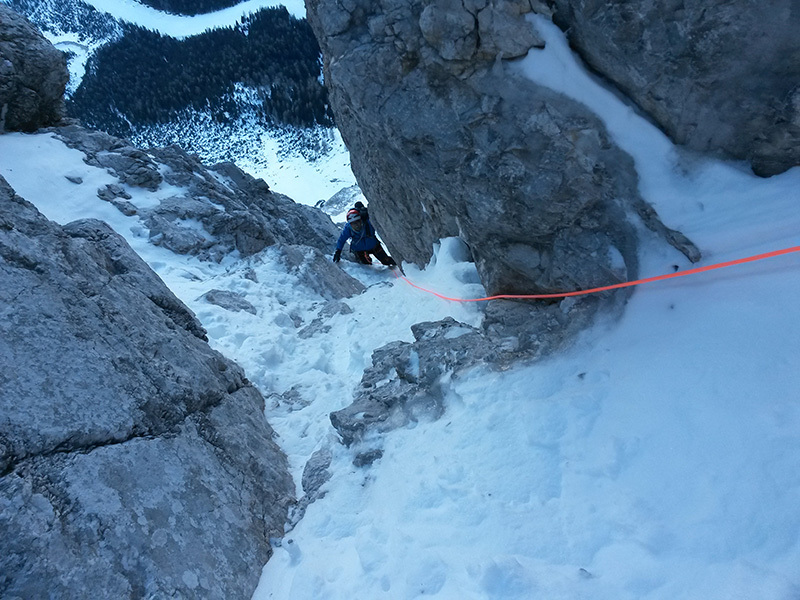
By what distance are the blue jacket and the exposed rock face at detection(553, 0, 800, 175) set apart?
27.8 ft

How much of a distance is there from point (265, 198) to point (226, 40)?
7338 centimetres

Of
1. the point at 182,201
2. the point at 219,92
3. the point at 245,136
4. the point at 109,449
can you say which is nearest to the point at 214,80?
the point at 219,92

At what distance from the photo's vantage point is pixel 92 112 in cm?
7112

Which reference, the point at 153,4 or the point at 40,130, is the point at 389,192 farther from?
the point at 153,4

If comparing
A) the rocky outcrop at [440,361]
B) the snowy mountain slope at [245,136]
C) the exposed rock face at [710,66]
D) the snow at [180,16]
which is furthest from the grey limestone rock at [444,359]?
the snow at [180,16]

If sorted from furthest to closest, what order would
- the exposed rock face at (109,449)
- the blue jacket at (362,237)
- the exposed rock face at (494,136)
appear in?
the blue jacket at (362,237) → the exposed rock face at (494,136) → the exposed rock face at (109,449)

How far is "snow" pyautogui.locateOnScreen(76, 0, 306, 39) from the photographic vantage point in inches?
3378

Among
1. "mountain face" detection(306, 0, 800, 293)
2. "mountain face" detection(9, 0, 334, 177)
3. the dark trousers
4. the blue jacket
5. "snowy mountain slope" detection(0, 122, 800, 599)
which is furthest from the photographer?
"mountain face" detection(9, 0, 334, 177)

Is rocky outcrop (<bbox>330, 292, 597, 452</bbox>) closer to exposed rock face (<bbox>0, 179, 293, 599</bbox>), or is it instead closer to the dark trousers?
exposed rock face (<bbox>0, 179, 293, 599</bbox>)

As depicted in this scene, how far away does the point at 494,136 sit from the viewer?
5.51 metres

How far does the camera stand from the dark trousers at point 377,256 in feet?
45.2

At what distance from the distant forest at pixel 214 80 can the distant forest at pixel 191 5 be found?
1652 cm

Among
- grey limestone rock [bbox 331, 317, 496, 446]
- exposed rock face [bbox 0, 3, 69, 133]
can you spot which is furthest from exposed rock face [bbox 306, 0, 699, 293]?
exposed rock face [bbox 0, 3, 69, 133]

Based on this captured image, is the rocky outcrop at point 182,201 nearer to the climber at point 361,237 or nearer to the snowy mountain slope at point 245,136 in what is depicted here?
the climber at point 361,237
